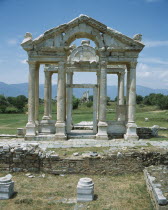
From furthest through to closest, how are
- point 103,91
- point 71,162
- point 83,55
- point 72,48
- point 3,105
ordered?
point 3,105
point 83,55
point 103,91
point 72,48
point 71,162

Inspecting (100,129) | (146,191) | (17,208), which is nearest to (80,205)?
(17,208)

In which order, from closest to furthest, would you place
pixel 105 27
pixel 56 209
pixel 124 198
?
pixel 56 209
pixel 124 198
pixel 105 27

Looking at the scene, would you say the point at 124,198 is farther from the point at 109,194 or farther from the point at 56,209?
the point at 56,209

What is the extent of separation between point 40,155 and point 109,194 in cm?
413

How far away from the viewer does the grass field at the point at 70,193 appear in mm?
8883

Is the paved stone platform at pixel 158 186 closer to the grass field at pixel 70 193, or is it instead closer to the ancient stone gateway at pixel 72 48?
the grass field at pixel 70 193

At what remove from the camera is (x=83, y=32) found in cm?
1741

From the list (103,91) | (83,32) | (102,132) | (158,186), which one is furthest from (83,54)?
(158,186)

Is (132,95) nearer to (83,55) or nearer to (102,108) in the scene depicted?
(102,108)

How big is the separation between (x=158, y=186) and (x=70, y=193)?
11.6ft

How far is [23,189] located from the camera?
410 inches

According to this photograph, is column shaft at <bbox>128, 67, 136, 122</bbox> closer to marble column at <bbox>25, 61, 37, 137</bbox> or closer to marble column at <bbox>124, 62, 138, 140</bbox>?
marble column at <bbox>124, 62, 138, 140</bbox>

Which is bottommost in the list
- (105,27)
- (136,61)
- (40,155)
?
(40,155)

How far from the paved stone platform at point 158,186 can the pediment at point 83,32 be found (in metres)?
9.38
